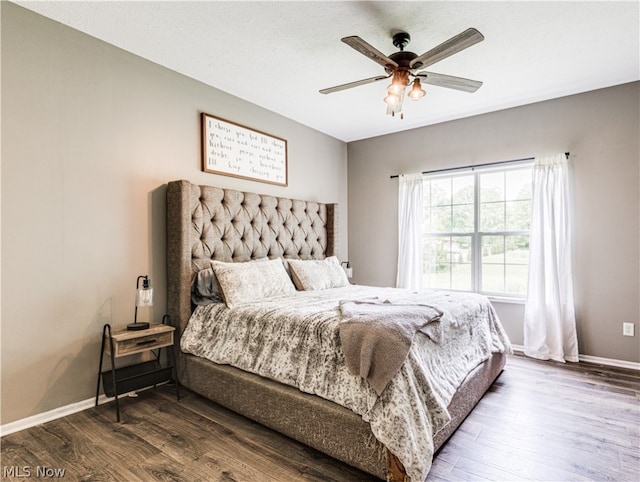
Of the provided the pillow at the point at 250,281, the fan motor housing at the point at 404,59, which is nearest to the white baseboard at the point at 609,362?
the pillow at the point at 250,281

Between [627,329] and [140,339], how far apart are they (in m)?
4.17

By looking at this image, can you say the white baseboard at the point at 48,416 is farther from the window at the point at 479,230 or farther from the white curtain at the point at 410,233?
the window at the point at 479,230

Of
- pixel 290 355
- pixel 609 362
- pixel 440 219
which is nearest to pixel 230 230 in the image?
pixel 290 355

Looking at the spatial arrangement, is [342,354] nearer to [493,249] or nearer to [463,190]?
[493,249]

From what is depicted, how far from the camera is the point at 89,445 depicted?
78.0 inches

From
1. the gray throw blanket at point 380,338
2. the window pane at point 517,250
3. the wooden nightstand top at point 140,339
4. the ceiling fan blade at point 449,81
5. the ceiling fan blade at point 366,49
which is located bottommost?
the wooden nightstand top at point 140,339

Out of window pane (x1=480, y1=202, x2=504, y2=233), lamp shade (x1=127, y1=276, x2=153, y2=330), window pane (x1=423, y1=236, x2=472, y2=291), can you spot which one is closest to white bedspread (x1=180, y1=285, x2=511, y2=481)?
lamp shade (x1=127, y1=276, x2=153, y2=330)

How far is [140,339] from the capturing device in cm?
243

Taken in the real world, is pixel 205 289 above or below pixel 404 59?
below

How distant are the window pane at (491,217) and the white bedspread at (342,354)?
4.58ft

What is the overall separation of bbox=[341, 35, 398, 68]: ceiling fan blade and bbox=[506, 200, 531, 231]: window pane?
238 cm

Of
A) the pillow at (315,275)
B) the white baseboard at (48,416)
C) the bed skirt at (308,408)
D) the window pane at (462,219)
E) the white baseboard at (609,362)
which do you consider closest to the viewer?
the bed skirt at (308,408)

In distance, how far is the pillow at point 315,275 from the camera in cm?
339

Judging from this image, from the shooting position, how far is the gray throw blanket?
63.4 inches
